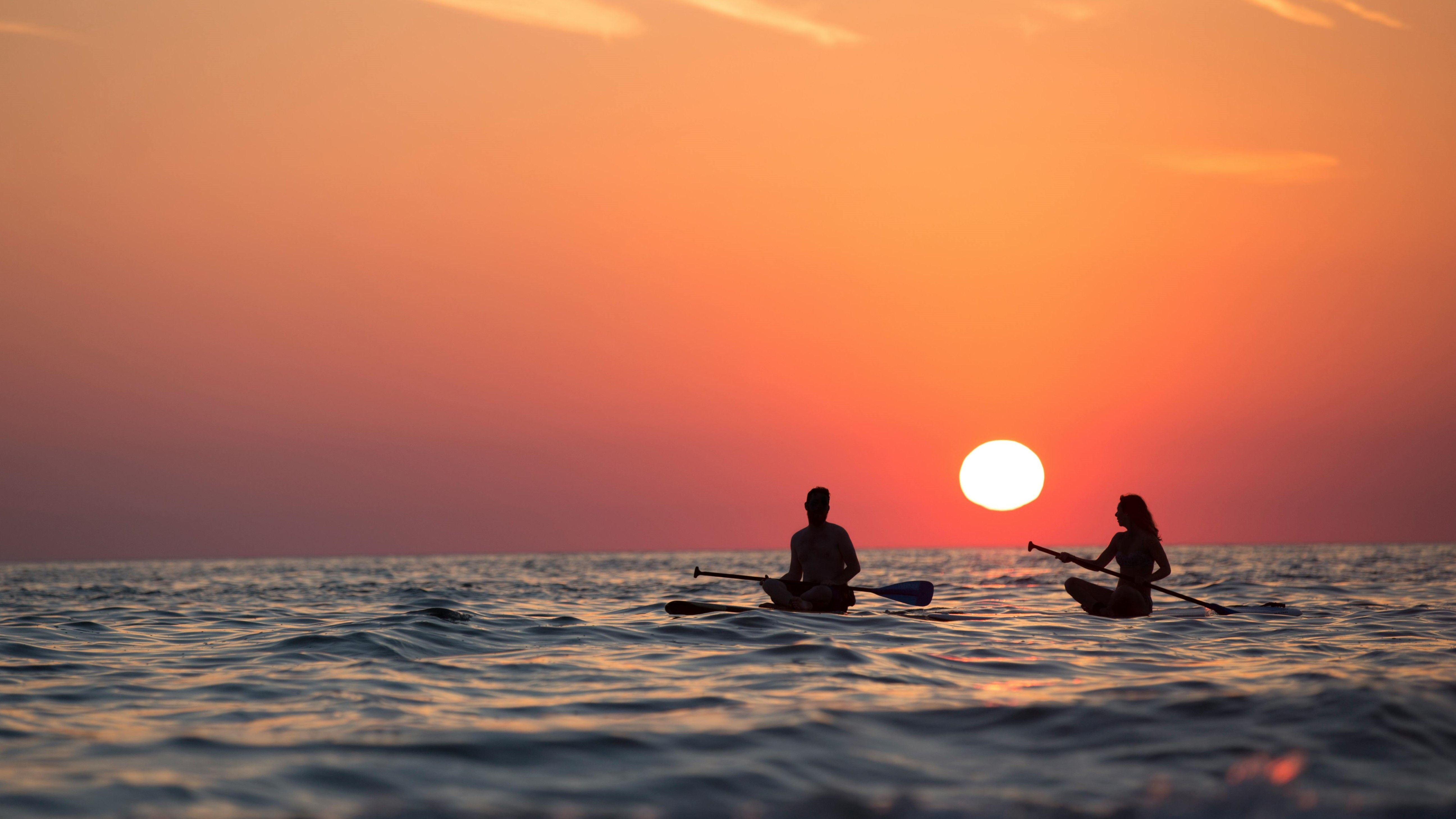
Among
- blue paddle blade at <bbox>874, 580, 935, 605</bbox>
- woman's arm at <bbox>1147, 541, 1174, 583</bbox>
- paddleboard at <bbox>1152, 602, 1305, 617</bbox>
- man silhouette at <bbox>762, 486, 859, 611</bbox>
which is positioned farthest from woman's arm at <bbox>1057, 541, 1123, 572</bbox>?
man silhouette at <bbox>762, 486, 859, 611</bbox>

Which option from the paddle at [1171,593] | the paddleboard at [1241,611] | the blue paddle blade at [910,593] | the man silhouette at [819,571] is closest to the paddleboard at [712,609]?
the man silhouette at [819,571]

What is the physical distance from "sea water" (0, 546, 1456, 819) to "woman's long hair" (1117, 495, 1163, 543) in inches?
60.5

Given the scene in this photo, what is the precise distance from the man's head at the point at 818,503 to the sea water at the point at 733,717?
5.18 feet

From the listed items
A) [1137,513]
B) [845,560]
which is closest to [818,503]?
[845,560]

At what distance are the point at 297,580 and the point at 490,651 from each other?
42026 millimetres

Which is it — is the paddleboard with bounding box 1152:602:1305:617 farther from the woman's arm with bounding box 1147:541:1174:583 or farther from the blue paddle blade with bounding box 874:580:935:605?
the blue paddle blade with bounding box 874:580:935:605

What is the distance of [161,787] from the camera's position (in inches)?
243

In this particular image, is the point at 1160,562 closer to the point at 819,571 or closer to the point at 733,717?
the point at 819,571

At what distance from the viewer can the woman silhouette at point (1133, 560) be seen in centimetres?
1673

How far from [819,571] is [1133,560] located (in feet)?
16.5

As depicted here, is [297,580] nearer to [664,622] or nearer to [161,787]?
[664,622]

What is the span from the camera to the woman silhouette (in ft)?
54.9

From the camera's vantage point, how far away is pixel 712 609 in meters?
16.3

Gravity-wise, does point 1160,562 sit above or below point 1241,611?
above
